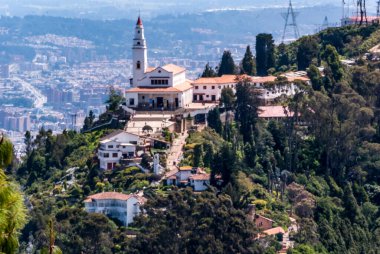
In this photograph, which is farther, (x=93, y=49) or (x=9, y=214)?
(x=93, y=49)

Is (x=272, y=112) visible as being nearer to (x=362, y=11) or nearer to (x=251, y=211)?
(x=251, y=211)

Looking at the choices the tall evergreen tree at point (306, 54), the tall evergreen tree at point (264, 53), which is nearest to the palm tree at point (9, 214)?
the tall evergreen tree at point (306, 54)

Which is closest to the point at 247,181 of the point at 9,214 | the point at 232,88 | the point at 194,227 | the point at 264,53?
the point at 194,227

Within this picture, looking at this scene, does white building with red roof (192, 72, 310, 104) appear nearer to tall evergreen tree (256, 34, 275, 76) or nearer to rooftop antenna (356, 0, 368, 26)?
tall evergreen tree (256, 34, 275, 76)

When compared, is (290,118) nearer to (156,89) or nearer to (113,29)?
(156,89)

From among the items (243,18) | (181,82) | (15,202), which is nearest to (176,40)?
(243,18)

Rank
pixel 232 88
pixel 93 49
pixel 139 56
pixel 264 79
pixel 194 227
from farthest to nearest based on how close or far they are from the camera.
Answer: pixel 93 49
pixel 264 79
pixel 139 56
pixel 232 88
pixel 194 227
